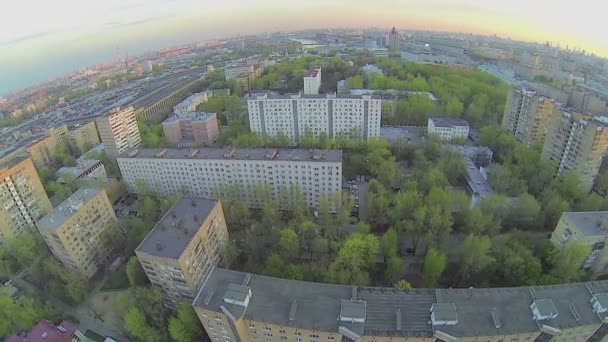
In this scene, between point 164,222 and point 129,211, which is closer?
point 164,222

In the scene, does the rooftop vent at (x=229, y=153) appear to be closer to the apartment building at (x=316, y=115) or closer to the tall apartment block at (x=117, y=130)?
the apartment building at (x=316, y=115)

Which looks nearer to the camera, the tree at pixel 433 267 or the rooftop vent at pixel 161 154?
the tree at pixel 433 267

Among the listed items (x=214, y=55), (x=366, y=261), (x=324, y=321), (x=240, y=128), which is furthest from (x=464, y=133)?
(x=214, y=55)

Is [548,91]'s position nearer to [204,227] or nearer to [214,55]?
[204,227]

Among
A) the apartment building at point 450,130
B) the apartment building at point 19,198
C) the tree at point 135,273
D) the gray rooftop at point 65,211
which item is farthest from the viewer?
the apartment building at point 450,130

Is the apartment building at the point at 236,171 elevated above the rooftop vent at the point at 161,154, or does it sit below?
below

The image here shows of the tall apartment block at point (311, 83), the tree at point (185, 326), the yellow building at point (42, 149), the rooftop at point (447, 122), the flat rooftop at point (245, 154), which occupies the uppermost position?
the tall apartment block at point (311, 83)

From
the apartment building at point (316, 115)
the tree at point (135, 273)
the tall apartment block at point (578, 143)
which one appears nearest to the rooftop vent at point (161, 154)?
the tree at point (135, 273)
